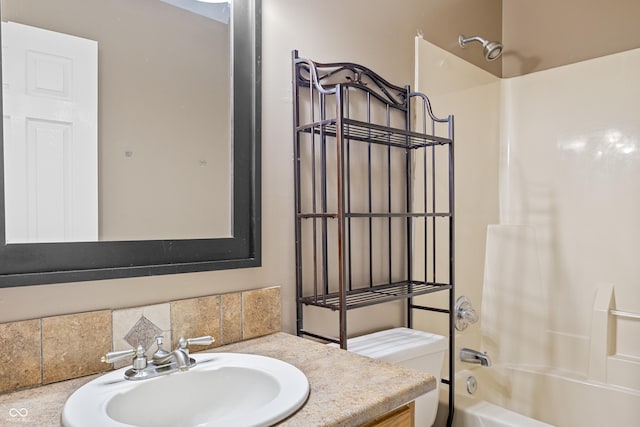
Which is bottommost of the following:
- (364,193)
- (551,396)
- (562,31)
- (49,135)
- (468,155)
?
(551,396)

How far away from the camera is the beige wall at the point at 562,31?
203 centimetres

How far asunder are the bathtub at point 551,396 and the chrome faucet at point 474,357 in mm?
78

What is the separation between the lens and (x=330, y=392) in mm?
848

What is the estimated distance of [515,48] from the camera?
7.88ft

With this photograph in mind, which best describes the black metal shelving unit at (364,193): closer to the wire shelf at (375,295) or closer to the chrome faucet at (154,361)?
the wire shelf at (375,295)

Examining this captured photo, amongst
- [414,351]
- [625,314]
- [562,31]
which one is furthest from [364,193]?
[562,31]

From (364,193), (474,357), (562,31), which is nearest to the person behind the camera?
(364,193)

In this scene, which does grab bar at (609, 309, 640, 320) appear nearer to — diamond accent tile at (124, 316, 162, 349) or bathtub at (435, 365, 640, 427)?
bathtub at (435, 365, 640, 427)

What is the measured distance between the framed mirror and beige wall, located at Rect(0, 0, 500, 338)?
0.03 meters

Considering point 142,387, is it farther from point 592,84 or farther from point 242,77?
point 592,84

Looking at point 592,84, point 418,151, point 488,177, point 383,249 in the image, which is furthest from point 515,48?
point 383,249

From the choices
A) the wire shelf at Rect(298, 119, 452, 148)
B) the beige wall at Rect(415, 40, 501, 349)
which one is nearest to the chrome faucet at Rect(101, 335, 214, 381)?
the wire shelf at Rect(298, 119, 452, 148)

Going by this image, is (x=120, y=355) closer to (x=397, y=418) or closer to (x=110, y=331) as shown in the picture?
(x=110, y=331)

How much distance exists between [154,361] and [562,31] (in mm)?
2370
